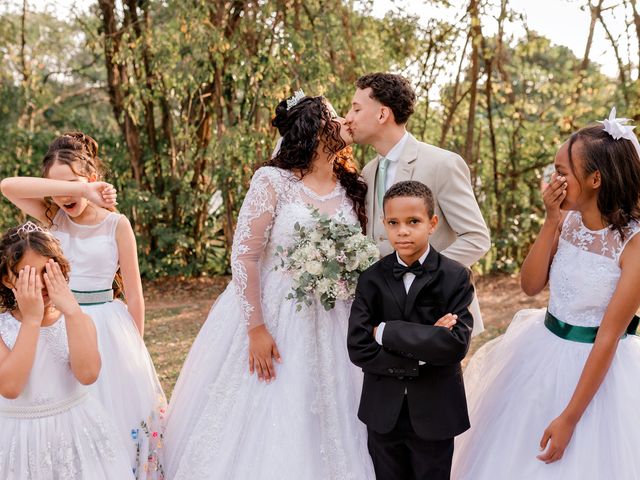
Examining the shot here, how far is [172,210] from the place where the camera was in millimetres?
10664

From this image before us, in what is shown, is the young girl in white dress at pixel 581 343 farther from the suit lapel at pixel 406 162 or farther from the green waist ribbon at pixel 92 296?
the green waist ribbon at pixel 92 296

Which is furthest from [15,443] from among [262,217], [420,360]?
[420,360]

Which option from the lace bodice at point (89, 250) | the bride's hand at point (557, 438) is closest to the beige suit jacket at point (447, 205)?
the bride's hand at point (557, 438)

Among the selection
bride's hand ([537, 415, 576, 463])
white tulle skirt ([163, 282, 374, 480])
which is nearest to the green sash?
bride's hand ([537, 415, 576, 463])

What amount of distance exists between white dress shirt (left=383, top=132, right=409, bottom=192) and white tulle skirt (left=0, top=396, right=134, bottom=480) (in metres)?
1.64

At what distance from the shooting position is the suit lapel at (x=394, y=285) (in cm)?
265

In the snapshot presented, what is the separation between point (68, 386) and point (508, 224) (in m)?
8.60

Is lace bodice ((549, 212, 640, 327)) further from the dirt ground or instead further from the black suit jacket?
the dirt ground

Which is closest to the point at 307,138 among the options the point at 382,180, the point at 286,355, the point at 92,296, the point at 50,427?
the point at 382,180

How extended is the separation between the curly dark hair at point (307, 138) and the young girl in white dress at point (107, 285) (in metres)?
0.87

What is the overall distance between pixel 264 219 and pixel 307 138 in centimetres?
43

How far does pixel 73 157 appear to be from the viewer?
3.42 meters

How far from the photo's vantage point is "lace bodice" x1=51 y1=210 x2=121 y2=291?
11.3 ft

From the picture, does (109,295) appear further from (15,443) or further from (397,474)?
(397,474)
